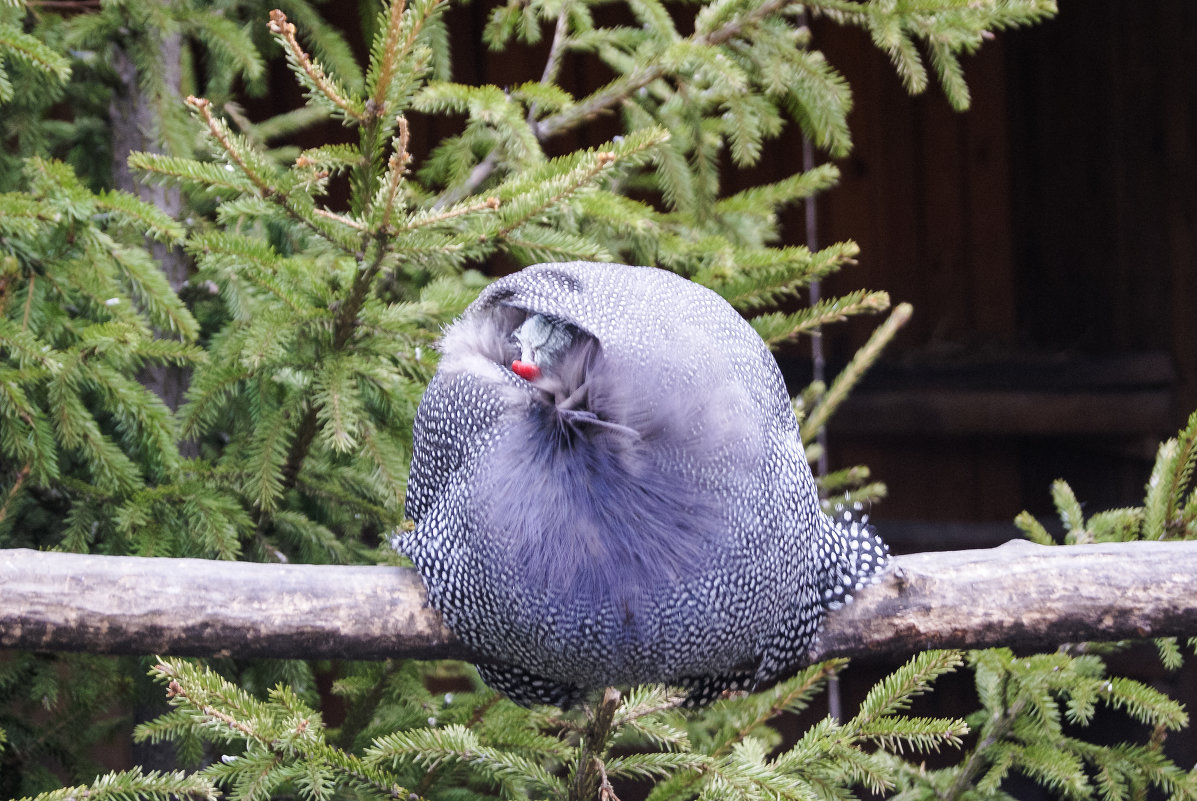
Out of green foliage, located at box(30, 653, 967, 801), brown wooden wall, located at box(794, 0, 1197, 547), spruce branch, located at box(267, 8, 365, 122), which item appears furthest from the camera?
brown wooden wall, located at box(794, 0, 1197, 547)

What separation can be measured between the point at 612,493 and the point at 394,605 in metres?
0.33

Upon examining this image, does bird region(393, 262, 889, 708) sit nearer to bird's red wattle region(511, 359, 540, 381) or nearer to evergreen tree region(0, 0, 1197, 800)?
bird's red wattle region(511, 359, 540, 381)

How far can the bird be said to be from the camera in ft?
3.75

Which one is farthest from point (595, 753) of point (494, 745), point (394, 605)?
point (394, 605)

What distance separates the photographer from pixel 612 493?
115 centimetres

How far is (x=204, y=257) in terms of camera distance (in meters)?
1.53

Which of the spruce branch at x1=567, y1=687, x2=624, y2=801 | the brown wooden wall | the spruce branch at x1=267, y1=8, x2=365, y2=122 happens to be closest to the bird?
the spruce branch at x1=567, y1=687, x2=624, y2=801

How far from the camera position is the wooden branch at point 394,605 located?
3.99ft

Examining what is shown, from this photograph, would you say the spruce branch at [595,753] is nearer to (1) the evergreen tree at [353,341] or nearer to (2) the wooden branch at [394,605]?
(1) the evergreen tree at [353,341]

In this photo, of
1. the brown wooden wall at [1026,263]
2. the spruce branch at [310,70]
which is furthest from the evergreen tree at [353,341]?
Answer: the brown wooden wall at [1026,263]

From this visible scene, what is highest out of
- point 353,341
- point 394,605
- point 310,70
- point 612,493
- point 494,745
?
point 310,70

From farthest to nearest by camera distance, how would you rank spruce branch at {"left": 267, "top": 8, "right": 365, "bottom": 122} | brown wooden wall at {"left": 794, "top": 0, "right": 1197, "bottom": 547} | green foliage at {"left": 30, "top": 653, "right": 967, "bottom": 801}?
brown wooden wall at {"left": 794, "top": 0, "right": 1197, "bottom": 547}
green foliage at {"left": 30, "top": 653, "right": 967, "bottom": 801}
spruce branch at {"left": 267, "top": 8, "right": 365, "bottom": 122}

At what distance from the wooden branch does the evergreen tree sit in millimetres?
91

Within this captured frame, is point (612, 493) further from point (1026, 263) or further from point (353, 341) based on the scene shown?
point (1026, 263)
